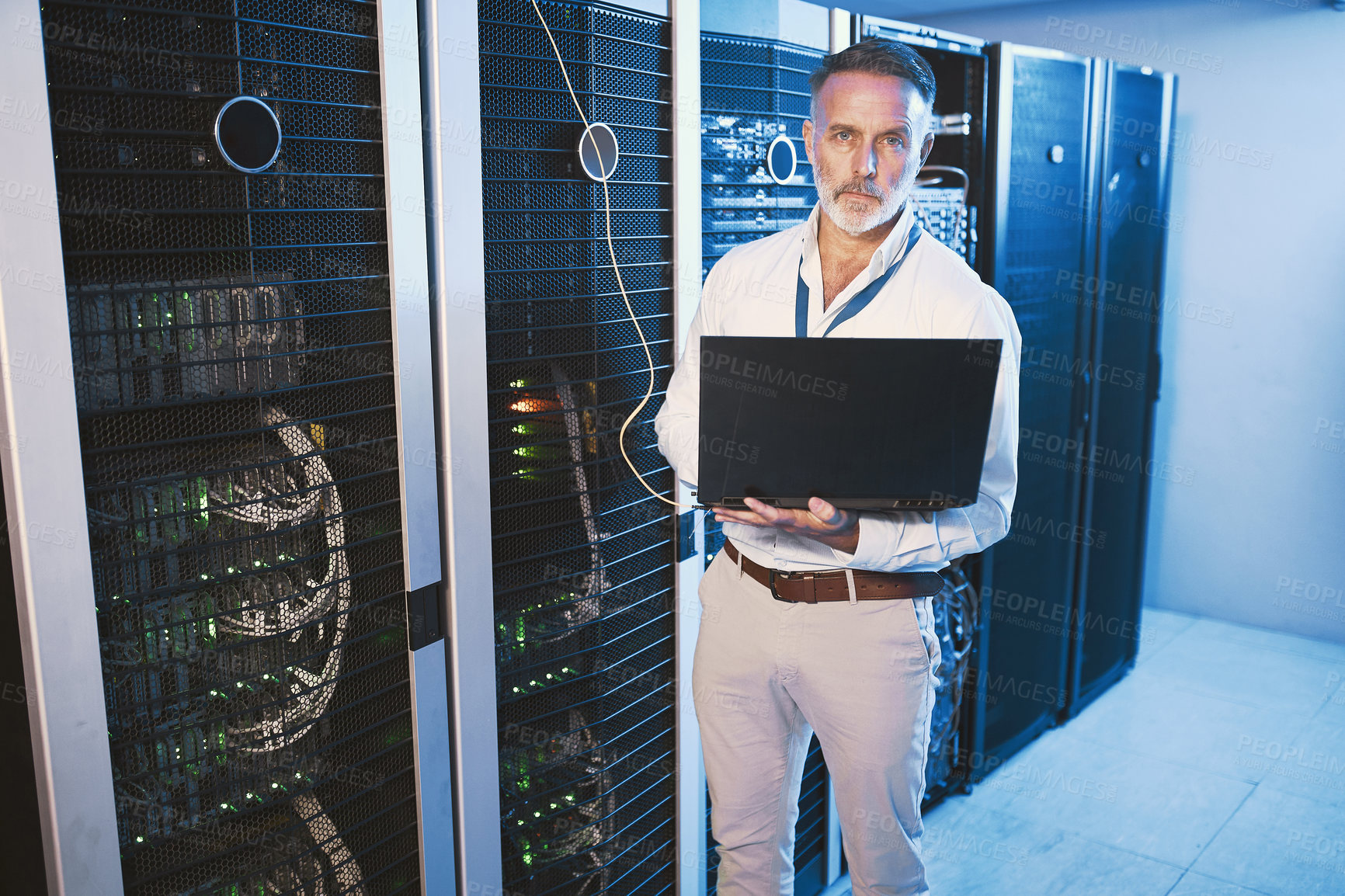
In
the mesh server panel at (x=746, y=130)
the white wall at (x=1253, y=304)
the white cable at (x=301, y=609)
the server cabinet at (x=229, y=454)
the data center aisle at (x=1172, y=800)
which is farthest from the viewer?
the white wall at (x=1253, y=304)

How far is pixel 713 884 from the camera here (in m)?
2.14

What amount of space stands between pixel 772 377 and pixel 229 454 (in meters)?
0.70

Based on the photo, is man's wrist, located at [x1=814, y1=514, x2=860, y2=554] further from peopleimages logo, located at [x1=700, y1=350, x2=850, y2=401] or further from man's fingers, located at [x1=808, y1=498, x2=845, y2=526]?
peopleimages logo, located at [x1=700, y1=350, x2=850, y2=401]

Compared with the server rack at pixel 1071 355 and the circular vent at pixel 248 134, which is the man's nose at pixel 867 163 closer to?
the circular vent at pixel 248 134

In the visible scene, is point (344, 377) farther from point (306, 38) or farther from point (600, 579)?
point (600, 579)

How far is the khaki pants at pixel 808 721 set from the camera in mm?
1564

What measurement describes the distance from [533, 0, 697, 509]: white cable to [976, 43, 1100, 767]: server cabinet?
4.22 ft

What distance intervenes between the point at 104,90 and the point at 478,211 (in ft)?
1.67

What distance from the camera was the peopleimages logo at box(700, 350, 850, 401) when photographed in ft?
4.27

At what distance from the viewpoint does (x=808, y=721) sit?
1667 mm

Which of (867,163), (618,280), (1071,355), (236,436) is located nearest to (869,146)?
(867,163)

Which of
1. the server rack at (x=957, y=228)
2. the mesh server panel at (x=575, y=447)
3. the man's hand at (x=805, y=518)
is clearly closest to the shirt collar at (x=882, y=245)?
the mesh server panel at (x=575, y=447)

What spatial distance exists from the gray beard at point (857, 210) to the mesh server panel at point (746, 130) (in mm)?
319

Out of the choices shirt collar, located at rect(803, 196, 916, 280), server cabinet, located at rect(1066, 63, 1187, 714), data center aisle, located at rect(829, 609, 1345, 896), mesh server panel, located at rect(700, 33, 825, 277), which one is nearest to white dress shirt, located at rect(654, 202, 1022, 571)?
shirt collar, located at rect(803, 196, 916, 280)
